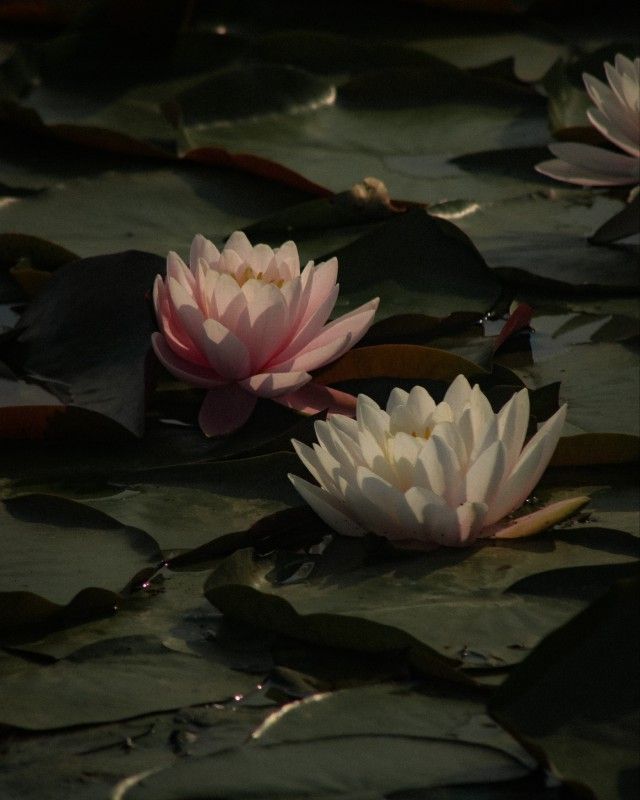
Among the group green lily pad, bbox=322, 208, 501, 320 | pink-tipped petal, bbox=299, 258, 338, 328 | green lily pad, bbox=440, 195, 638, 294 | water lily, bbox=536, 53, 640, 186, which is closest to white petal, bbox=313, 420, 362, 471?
pink-tipped petal, bbox=299, 258, 338, 328

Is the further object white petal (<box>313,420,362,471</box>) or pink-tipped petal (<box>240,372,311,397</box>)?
pink-tipped petal (<box>240,372,311,397</box>)

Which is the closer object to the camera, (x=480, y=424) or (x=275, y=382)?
(x=480, y=424)

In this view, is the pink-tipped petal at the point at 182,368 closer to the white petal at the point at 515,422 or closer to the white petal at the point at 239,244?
the white petal at the point at 239,244

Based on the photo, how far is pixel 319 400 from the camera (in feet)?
6.15

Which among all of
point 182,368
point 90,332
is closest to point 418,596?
point 182,368

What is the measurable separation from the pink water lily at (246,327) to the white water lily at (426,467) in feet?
0.87

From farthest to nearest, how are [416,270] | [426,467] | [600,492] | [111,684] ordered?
[416,270], [600,492], [426,467], [111,684]

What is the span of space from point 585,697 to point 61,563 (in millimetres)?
638

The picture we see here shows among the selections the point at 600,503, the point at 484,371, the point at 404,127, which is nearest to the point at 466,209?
the point at 404,127

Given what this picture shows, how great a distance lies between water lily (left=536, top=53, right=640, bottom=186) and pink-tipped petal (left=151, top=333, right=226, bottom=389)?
94 cm

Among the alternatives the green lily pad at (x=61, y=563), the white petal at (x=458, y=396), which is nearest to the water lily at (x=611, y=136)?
the white petal at (x=458, y=396)

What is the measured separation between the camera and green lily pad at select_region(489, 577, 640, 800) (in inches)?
46.5

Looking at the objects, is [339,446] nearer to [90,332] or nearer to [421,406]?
[421,406]

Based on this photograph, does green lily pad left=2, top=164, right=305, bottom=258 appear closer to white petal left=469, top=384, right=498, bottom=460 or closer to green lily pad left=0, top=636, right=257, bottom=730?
white petal left=469, top=384, right=498, bottom=460
